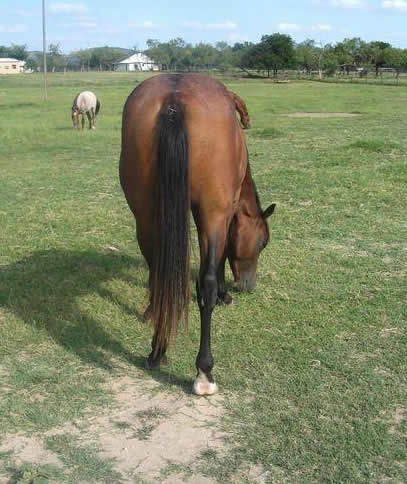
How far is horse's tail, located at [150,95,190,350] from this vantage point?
3002 mm

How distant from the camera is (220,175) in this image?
10.3 ft

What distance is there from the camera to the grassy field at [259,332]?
2732 mm

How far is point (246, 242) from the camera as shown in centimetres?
447

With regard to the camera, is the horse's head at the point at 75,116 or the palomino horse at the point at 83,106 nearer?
the palomino horse at the point at 83,106

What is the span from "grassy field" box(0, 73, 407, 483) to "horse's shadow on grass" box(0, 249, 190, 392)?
0.02m

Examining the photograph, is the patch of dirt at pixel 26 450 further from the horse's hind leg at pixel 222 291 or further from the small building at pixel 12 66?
the small building at pixel 12 66

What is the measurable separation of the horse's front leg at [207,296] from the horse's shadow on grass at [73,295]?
6.5 inches

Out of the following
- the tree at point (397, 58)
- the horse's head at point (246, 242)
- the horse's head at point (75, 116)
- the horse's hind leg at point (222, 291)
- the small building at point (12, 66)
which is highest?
the small building at point (12, 66)

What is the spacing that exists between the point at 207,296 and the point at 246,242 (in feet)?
4.16

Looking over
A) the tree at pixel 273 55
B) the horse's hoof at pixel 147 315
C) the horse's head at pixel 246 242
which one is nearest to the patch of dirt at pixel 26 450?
the horse's hoof at pixel 147 315

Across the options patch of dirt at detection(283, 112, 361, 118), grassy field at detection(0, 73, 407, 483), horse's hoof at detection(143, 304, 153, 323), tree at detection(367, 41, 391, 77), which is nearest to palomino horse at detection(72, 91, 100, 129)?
patch of dirt at detection(283, 112, 361, 118)

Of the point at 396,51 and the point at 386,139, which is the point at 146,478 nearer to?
the point at 386,139

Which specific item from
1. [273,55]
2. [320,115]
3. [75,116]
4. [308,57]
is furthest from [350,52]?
[75,116]

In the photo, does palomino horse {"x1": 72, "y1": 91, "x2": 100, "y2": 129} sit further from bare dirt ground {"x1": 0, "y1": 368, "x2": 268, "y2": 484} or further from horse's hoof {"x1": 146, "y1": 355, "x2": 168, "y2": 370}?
bare dirt ground {"x1": 0, "y1": 368, "x2": 268, "y2": 484}
